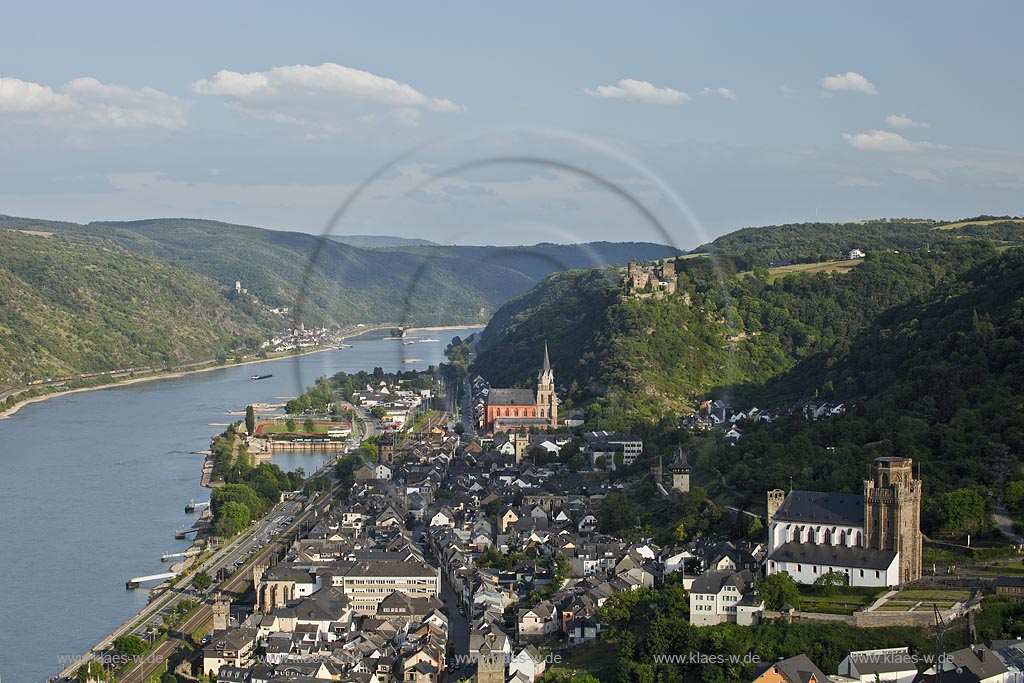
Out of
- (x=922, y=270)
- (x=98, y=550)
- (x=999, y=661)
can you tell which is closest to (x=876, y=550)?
(x=999, y=661)

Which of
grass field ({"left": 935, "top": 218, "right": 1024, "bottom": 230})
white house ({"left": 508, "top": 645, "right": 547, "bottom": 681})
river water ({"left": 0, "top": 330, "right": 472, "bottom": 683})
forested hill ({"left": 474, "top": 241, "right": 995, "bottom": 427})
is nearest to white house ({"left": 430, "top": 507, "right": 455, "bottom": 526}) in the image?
river water ({"left": 0, "top": 330, "right": 472, "bottom": 683})

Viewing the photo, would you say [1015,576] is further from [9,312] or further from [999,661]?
[9,312]

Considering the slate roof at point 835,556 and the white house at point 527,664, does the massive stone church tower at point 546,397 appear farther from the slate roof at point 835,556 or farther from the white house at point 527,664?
the white house at point 527,664

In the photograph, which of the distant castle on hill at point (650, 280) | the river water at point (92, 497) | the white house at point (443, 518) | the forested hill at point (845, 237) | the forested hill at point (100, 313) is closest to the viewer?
the river water at point (92, 497)

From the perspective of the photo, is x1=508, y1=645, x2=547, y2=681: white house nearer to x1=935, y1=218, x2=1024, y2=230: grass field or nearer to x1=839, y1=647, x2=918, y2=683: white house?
x1=839, y1=647, x2=918, y2=683: white house

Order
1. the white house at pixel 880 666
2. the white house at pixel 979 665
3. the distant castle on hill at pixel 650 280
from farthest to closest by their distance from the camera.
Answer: the distant castle on hill at pixel 650 280, the white house at pixel 880 666, the white house at pixel 979 665

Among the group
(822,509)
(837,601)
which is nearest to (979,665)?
(837,601)

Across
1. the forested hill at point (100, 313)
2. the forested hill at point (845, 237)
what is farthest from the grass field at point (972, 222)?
the forested hill at point (100, 313)
